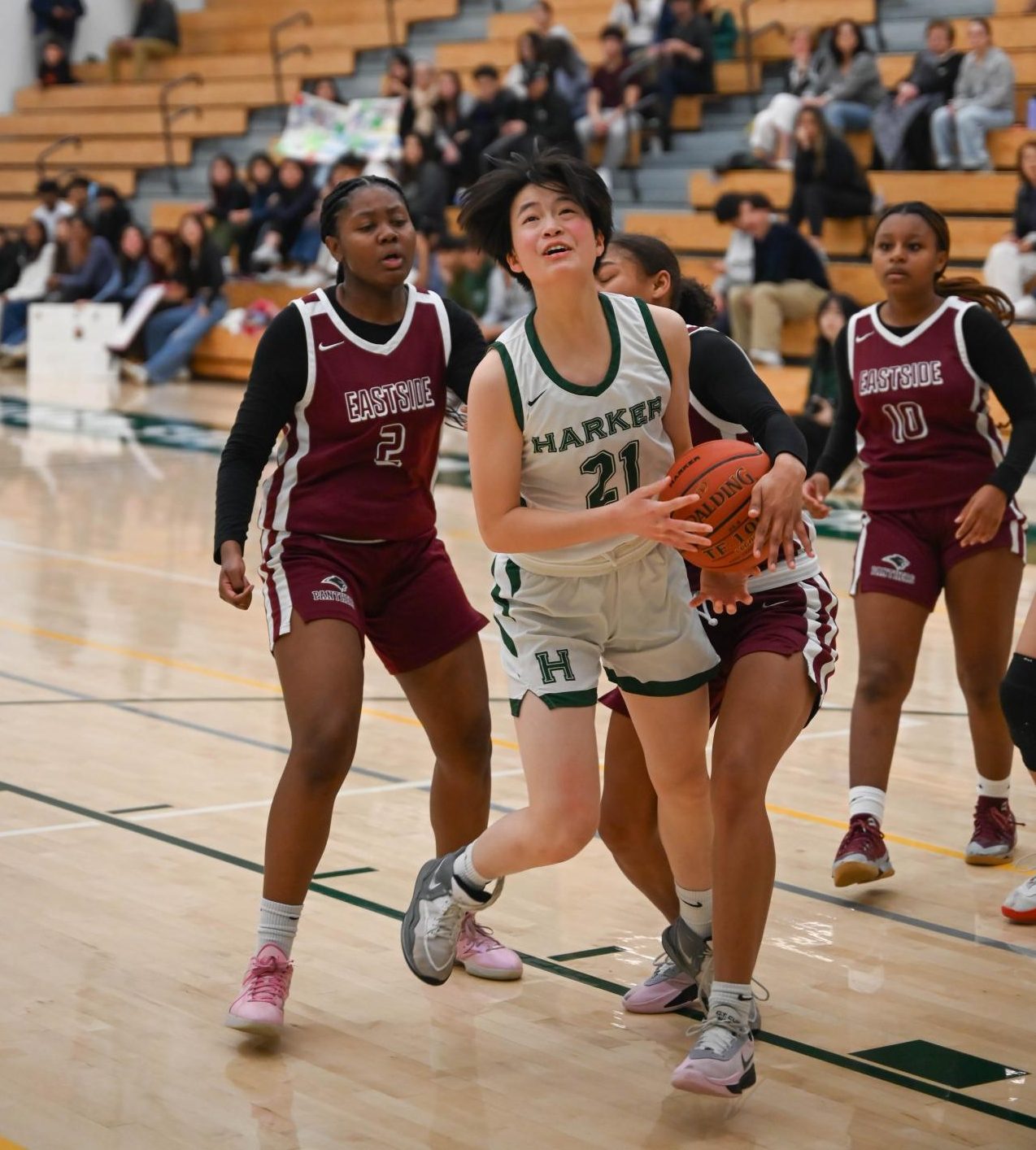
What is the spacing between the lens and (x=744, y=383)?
3.55 meters

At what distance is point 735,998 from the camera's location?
11.1ft

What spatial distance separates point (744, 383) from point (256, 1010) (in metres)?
1.55

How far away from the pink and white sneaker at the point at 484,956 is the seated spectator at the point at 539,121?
12548mm

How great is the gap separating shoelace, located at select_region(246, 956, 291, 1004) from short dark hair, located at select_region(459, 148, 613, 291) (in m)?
1.48

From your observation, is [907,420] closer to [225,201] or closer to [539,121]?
[539,121]

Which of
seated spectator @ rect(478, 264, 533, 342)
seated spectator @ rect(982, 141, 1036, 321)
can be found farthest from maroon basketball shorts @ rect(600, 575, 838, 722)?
seated spectator @ rect(478, 264, 533, 342)

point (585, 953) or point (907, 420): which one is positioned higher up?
point (907, 420)

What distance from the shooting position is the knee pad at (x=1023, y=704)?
3.52 m

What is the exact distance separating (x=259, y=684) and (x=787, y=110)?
9985mm

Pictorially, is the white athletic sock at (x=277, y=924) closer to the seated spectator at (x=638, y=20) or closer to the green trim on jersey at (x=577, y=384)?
the green trim on jersey at (x=577, y=384)

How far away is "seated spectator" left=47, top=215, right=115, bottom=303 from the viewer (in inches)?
746

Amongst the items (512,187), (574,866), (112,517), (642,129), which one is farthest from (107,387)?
(512,187)

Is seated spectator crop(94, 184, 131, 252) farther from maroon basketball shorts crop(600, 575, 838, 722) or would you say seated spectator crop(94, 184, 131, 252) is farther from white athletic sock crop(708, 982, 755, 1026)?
white athletic sock crop(708, 982, 755, 1026)

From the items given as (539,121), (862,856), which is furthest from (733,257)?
(862,856)
